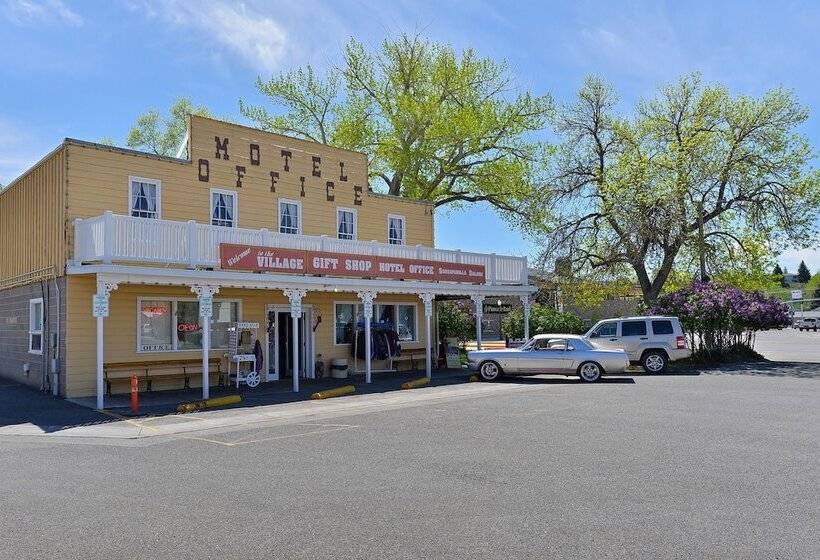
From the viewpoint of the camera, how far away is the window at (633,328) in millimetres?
23953

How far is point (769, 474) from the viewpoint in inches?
317

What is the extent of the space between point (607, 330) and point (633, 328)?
3.03ft

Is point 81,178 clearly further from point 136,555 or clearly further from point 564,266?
point 564,266

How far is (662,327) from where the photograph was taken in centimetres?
2388

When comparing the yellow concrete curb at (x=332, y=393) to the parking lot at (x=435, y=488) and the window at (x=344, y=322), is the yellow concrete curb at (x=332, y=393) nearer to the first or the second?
the parking lot at (x=435, y=488)

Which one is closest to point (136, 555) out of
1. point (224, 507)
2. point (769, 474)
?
point (224, 507)

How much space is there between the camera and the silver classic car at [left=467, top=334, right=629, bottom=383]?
20188 mm

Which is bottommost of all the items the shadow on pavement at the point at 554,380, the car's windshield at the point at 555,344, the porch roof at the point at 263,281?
the shadow on pavement at the point at 554,380

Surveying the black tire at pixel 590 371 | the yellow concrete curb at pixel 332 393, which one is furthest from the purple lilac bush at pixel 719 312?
the yellow concrete curb at pixel 332 393

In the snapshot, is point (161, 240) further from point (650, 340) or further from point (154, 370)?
point (650, 340)

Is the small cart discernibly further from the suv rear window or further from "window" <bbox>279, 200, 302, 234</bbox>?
the suv rear window

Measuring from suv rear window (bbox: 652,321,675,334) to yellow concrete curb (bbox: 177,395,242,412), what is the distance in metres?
14.5

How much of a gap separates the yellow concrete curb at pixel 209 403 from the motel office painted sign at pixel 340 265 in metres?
3.26

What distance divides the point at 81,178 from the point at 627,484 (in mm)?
15204
